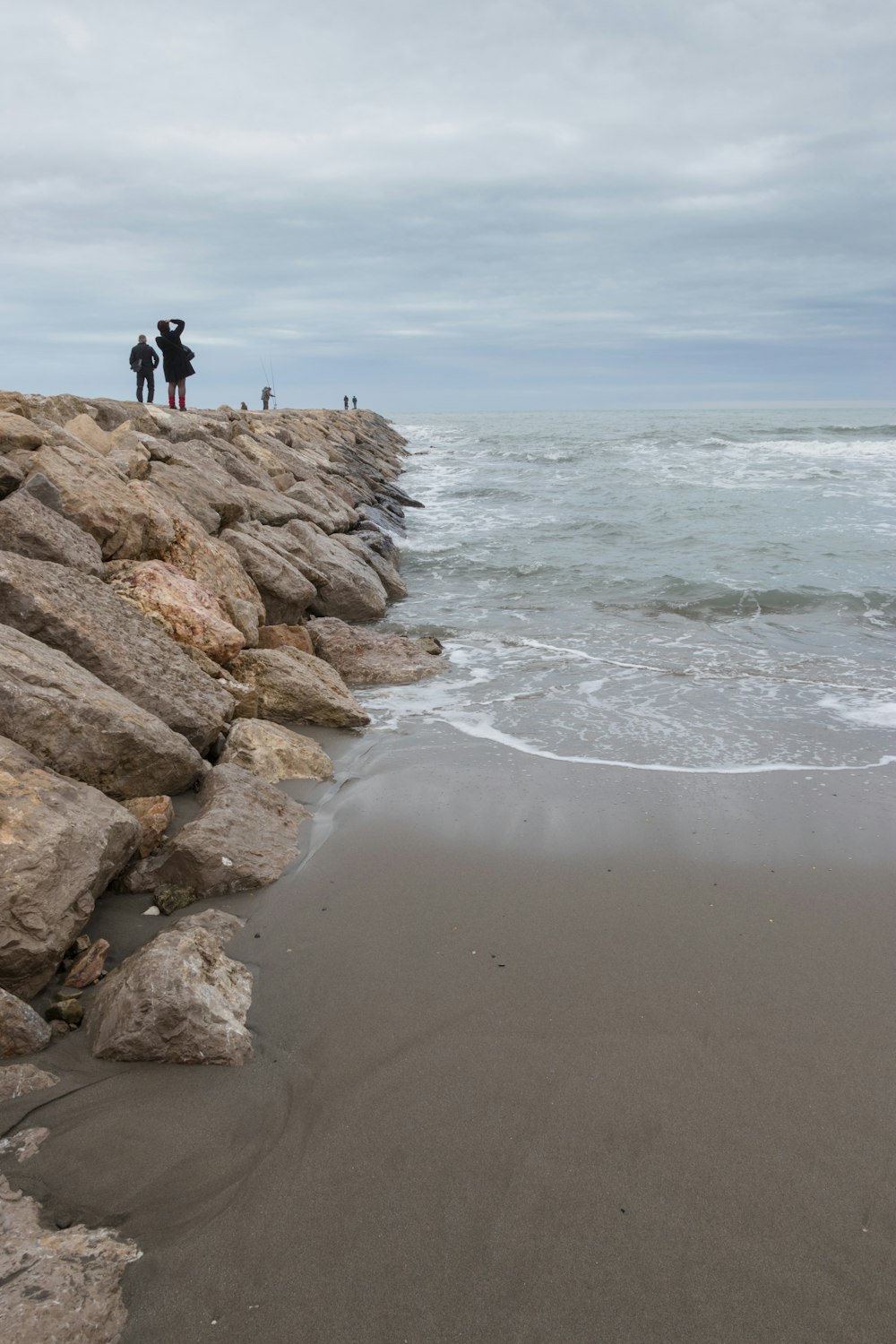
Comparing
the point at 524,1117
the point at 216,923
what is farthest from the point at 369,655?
the point at 524,1117

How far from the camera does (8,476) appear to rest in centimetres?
554

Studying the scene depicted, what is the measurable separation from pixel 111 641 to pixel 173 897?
1731 mm

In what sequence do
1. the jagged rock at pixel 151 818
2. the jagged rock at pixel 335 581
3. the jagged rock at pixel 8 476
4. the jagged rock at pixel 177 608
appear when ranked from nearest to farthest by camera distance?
1. the jagged rock at pixel 151 818
2. the jagged rock at pixel 8 476
3. the jagged rock at pixel 177 608
4. the jagged rock at pixel 335 581

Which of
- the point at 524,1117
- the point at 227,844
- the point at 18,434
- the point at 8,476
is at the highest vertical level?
the point at 18,434

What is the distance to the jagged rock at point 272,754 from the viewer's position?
15.8ft

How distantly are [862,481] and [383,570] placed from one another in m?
19.6

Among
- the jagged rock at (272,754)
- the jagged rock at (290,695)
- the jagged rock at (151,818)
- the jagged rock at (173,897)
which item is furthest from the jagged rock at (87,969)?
the jagged rock at (290,695)

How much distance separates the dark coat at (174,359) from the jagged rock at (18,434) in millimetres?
9623

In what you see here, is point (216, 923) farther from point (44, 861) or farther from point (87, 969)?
point (44, 861)

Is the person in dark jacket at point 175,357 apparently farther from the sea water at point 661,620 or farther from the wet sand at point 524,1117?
the wet sand at point 524,1117

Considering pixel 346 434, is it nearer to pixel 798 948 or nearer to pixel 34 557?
pixel 34 557

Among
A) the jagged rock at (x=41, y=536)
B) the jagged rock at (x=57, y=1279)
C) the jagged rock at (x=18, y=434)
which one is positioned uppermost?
the jagged rock at (x=18, y=434)

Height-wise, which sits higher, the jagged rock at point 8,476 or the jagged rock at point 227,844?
the jagged rock at point 8,476

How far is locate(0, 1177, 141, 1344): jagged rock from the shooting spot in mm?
1834
